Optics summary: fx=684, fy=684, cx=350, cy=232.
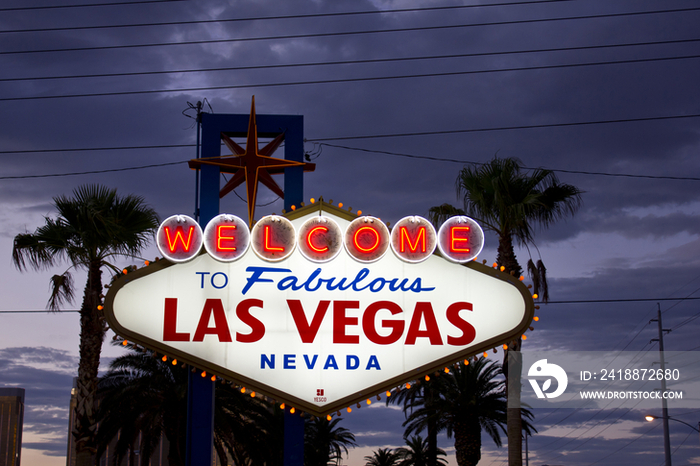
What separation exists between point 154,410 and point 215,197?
13534 mm

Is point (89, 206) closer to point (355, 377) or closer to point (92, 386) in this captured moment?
point (92, 386)

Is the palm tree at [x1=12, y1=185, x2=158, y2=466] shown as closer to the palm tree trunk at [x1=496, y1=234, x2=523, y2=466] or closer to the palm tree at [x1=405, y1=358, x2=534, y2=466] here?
the palm tree trunk at [x1=496, y1=234, x2=523, y2=466]

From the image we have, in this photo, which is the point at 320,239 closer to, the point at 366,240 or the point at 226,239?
the point at 366,240

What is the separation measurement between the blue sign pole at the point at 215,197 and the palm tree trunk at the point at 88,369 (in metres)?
4.42

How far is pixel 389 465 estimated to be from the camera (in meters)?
51.7

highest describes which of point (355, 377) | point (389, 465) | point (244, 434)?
point (355, 377)

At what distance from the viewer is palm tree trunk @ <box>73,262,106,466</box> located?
59.8ft

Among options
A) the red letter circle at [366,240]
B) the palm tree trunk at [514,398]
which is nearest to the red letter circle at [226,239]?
the red letter circle at [366,240]

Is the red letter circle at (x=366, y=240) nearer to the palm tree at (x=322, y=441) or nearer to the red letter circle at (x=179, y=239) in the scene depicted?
the red letter circle at (x=179, y=239)

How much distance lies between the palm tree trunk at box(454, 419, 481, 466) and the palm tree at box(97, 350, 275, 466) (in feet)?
34.4

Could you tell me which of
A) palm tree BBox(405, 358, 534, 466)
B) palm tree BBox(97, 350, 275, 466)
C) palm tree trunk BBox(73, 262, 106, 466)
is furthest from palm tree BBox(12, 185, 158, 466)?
palm tree BBox(405, 358, 534, 466)

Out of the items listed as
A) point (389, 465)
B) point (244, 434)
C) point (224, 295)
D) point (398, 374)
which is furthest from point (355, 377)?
point (389, 465)

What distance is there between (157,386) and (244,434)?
13.3 ft

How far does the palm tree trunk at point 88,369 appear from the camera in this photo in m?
18.2
